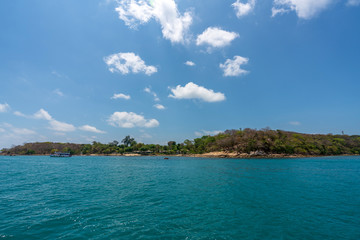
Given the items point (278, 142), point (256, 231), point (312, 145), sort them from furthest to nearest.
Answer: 1. point (312, 145)
2. point (278, 142)
3. point (256, 231)

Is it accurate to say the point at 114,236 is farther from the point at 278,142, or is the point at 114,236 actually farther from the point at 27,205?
the point at 278,142

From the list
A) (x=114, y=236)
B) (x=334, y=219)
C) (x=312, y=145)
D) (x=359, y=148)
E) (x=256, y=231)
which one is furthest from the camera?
(x=359, y=148)

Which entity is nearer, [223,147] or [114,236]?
[114,236]

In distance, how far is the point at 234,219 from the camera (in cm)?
1287

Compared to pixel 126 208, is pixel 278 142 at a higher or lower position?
higher

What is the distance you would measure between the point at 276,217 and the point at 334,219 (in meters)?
→ 4.52

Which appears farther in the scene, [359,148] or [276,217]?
[359,148]

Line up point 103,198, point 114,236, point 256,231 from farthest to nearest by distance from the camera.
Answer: point 103,198
point 256,231
point 114,236

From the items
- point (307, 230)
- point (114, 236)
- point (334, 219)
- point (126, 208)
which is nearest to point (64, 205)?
point (126, 208)

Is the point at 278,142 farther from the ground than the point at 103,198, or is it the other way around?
the point at 278,142

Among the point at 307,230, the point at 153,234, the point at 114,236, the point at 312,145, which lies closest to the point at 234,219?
the point at 307,230

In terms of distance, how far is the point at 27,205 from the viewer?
1622 centimetres

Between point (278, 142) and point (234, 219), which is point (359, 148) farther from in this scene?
point (234, 219)

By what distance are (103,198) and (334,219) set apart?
2245 cm
